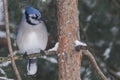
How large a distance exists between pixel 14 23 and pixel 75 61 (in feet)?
5.32

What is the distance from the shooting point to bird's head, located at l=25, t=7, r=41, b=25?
2.98 metres

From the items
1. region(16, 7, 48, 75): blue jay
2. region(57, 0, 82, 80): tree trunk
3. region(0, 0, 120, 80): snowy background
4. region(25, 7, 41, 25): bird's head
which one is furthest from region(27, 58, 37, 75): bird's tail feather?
region(57, 0, 82, 80): tree trunk

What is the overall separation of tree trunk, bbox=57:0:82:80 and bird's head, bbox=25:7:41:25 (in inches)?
16.0

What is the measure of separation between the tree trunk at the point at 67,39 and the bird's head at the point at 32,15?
1.33 ft

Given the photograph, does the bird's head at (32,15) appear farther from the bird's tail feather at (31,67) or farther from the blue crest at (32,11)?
the bird's tail feather at (31,67)

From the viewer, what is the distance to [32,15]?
9.84 ft

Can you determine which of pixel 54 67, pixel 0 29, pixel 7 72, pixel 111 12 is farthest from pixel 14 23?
pixel 111 12

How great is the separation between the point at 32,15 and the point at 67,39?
492mm

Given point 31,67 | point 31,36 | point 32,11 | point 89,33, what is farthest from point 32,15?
point 89,33

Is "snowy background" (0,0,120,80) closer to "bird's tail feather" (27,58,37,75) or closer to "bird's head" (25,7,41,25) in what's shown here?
"bird's tail feather" (27,58,37,75)

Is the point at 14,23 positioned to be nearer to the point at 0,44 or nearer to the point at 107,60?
the point at 0,44

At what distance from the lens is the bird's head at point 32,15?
2979 mm

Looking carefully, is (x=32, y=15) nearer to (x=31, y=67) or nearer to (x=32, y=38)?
(x=32, y=38)

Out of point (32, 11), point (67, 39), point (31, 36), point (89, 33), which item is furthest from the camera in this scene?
point (89, 33)
